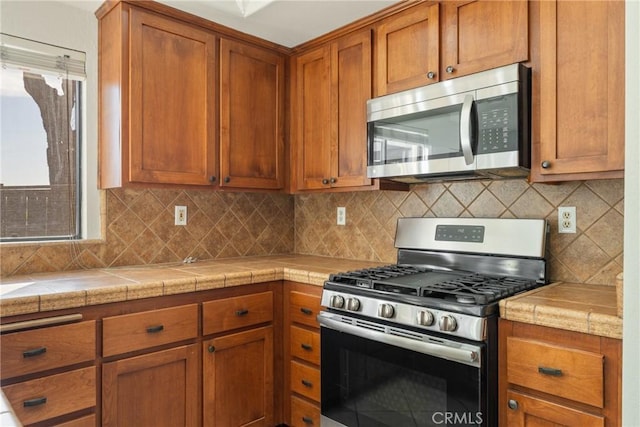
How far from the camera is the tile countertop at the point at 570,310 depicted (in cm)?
133

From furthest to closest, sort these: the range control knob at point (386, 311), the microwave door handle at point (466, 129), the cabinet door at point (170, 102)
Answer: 1. the cabinet door at point (170, 102)
2. the microwave door handle at point (466, 129)
3. the range control knob at point (386, 311)

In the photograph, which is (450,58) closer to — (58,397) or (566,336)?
(566,336)

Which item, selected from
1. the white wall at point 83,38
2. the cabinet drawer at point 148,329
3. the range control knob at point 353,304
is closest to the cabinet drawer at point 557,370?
the range control knob at point 353,304

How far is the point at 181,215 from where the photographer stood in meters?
2.62

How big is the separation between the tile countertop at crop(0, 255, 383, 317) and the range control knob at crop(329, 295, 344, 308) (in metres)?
0.17

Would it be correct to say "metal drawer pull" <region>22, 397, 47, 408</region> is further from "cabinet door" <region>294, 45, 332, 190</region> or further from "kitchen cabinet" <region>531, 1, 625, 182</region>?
"kitchen cabinet" <region>531, 1, 625, 182</region>

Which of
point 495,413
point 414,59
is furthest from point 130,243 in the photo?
point 495,413

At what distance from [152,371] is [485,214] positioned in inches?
68.2

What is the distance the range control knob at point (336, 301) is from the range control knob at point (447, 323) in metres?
0.49

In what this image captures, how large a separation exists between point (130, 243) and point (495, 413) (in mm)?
1974

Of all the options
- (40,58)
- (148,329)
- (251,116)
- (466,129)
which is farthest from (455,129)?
(40,58)

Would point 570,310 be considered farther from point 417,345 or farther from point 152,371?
point 152,371

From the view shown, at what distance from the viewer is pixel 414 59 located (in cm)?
215

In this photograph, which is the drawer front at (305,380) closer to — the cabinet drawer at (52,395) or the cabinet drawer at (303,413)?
the cabinet drawer at (303,413)
